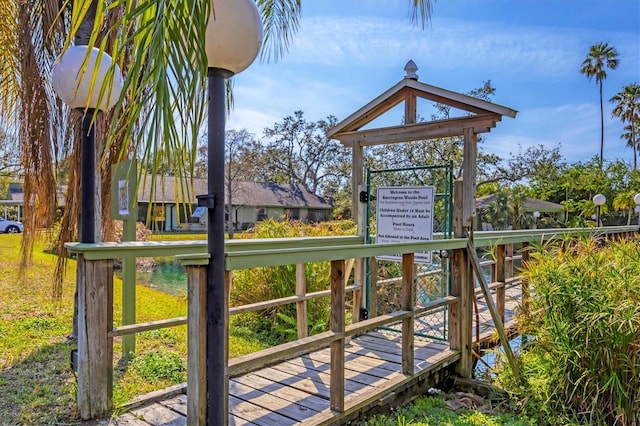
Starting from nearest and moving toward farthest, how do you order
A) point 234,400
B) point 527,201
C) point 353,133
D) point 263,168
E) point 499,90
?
point 234,400 < point 353,133 < point 499,90 < point 527,201 < point 263,168

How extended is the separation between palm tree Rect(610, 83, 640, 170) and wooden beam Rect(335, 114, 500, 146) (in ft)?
97.4

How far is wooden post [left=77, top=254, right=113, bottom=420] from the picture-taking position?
2480 mm

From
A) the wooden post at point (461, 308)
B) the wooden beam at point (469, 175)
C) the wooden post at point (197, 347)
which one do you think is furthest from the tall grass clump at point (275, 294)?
the wooden post at point (197, 347)

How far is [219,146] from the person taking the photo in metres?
1.97

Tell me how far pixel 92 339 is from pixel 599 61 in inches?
1355

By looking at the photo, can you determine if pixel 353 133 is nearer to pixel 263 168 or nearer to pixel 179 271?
pixel 179 271

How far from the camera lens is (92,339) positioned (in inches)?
97.7

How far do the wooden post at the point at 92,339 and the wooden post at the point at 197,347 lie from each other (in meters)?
0.84

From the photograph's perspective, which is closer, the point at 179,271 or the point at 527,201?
the point at 179,271

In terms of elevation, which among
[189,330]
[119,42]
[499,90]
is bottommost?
[189,330]

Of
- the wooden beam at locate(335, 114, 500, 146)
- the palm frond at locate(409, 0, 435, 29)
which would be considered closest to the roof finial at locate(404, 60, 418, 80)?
the wooden beam at locate(335, 114, 500, 146)

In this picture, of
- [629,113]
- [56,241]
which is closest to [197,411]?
[56,241]

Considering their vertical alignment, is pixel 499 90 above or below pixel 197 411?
above

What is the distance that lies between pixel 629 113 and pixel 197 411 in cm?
3396
